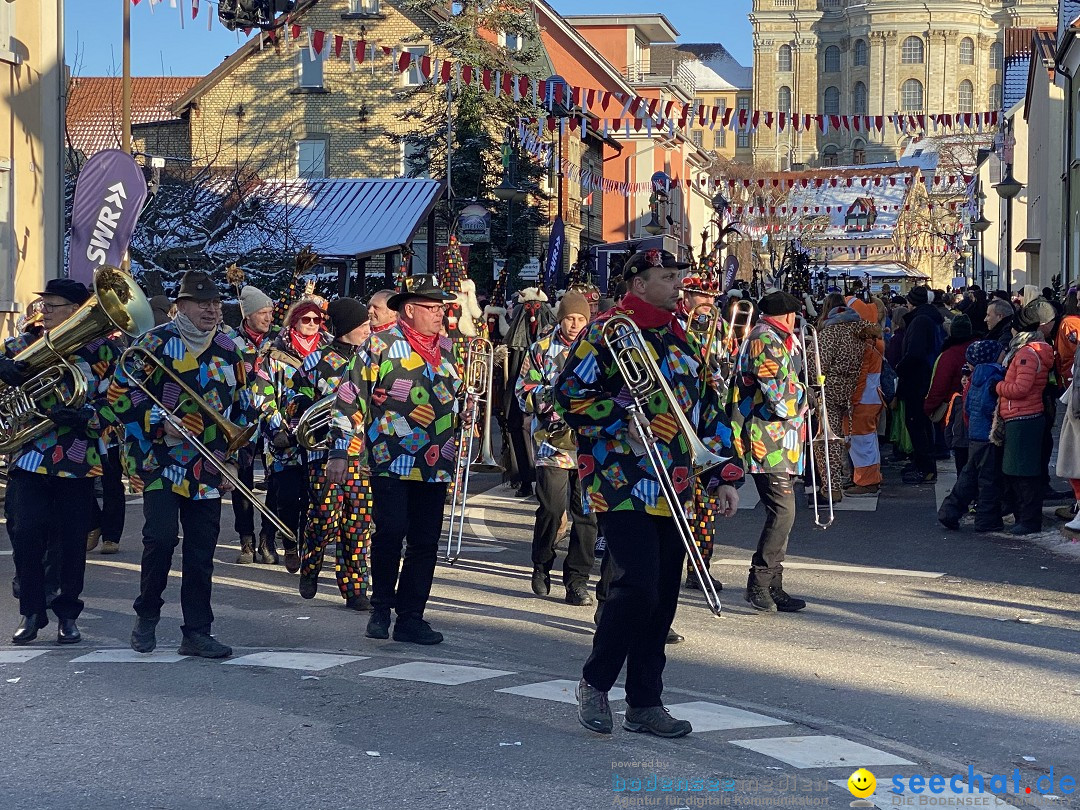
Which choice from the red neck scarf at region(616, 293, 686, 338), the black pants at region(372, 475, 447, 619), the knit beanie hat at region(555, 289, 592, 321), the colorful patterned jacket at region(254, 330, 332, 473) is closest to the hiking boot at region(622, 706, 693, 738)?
the red neck scarf at region(616, 293, 686, 338)

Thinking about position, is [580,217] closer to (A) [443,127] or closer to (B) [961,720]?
(A) [443,127]

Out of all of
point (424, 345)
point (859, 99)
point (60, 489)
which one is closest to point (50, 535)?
point (60, 489)

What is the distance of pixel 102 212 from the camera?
51.6 ft

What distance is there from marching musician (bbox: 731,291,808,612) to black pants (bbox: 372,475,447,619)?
185cm

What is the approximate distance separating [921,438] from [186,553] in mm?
9493

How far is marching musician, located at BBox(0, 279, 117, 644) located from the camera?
7316 millimetres

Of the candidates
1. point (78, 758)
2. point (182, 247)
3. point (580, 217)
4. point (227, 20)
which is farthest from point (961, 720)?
point (580, 217)

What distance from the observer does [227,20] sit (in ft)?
46.9

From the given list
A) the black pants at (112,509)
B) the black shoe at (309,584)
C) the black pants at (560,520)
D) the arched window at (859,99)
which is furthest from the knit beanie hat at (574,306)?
the arched window at (859,99)

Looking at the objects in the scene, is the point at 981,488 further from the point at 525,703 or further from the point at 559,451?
the point at 525,703

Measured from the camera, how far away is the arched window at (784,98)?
13088cm

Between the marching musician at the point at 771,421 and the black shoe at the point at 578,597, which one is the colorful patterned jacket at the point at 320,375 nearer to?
the black shoe at the point at 578,597

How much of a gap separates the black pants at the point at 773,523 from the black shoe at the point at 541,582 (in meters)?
1.28

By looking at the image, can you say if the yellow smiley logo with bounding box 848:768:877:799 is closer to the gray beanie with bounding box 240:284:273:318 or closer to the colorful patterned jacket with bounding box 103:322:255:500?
the colorful patterned jacket with bounding box 103:322:255:500
